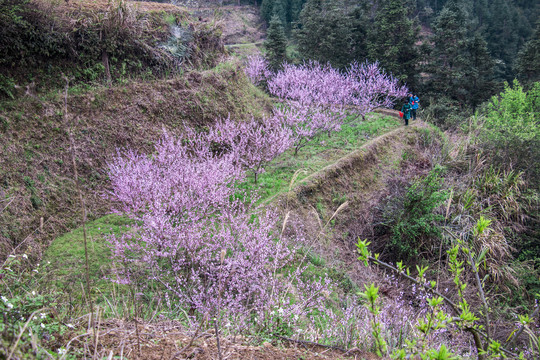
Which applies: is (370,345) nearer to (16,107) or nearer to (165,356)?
(165,356)

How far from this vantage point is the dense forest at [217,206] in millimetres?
3047

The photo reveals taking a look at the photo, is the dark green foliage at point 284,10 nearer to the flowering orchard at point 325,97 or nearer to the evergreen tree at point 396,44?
the evergreen tree at point 396,44

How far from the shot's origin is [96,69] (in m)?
10.1

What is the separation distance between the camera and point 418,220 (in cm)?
959

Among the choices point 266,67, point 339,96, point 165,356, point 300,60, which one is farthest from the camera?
point 300,60

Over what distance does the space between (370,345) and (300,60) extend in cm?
3126

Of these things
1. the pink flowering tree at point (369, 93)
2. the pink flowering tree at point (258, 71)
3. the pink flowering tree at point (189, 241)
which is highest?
the pink flowering tree at point (258, 71)

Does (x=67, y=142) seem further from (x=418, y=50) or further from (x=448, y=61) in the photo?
(x=448, y=61)

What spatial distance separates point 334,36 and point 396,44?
536 centimetres

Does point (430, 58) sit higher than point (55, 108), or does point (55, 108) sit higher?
point (430, 58)

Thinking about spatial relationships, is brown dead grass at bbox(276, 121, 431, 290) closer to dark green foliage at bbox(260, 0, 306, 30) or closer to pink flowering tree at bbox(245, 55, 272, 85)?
pink flowering tree at bbox(245, 55, 272, 85)

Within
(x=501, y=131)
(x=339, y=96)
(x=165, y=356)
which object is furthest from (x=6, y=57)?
(x=501, y=131)

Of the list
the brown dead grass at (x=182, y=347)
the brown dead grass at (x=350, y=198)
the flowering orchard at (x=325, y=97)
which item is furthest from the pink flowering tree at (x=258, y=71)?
the brown dead grass at (x=182, y=347)

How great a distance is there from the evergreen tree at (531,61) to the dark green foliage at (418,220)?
65.6 ft
